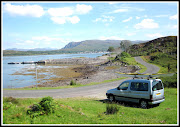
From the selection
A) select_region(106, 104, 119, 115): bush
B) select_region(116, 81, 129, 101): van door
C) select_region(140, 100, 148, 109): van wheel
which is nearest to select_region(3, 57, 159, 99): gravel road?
select_region(116, 81, 129, 101): van door

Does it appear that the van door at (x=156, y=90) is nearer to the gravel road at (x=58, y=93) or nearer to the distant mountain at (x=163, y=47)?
the gravel road at (x=58, y=93)

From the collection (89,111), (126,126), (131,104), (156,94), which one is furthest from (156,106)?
(126,126)

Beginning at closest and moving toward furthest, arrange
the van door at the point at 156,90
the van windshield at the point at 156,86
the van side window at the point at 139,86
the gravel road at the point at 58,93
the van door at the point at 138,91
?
the van door at the point at 156,90 < the van windshield at the point at 156,86 < the van door at the point at 138,91 < the van side window at the point at 139,86 < the gravel road at the point at 58,93

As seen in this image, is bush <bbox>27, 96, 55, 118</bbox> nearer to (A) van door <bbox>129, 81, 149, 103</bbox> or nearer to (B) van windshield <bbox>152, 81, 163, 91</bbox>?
(A) van door <bbox>129, 81, 149, 103</bbox>

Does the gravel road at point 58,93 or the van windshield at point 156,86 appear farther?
the gravel road at point 58,93

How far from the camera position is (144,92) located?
11.7 meters

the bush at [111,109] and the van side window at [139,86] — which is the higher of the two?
the van side window at [139,86]

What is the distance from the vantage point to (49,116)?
8.01 m

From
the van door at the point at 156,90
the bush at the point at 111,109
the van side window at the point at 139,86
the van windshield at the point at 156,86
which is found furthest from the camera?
the van side window at the point at 139,86

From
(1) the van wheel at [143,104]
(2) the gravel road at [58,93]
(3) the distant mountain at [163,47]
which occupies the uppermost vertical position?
(3) the distant mountain at [163,47]

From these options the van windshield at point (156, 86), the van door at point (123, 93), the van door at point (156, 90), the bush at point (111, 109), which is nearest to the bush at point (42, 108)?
the bush at point (111, 109)

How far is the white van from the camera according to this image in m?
11.4

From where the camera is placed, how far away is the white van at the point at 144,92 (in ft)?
37.4

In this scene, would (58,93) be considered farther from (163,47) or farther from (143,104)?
(163,47)
